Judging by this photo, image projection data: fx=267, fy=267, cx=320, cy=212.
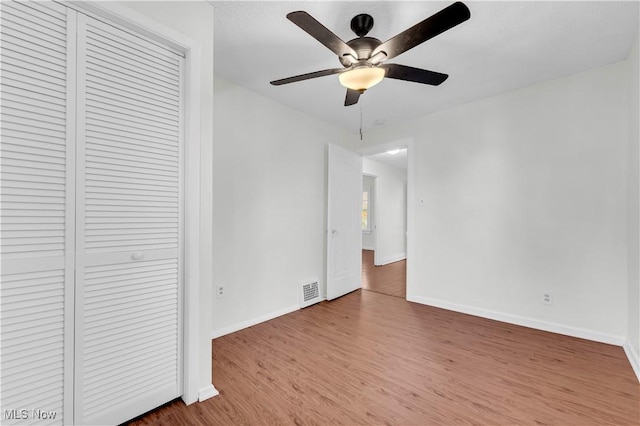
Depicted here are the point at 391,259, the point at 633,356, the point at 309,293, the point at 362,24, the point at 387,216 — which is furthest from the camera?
the point at 391,259

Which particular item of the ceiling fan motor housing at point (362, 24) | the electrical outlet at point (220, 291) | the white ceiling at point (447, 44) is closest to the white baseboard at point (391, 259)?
the white ceiling at point (447, 44)

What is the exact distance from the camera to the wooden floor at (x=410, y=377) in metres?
1.56

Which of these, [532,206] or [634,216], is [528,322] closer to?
[532,206]

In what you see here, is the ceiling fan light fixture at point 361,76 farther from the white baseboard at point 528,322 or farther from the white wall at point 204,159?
the white baseboard at point 528,322

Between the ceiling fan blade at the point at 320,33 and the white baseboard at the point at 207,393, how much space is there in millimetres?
2174

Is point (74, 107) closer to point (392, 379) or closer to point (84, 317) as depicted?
point (84, 317)

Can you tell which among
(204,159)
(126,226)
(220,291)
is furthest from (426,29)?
(220,291)

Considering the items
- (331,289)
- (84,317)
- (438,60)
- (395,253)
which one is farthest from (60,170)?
(395,253)

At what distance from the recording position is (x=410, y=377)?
1.93 meters

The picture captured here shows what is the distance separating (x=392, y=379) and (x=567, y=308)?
202 cm

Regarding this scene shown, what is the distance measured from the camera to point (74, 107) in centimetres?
130

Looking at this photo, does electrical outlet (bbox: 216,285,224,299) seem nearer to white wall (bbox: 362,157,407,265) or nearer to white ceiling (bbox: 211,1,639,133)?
white ceiling (bbox: 211,1,639,133)

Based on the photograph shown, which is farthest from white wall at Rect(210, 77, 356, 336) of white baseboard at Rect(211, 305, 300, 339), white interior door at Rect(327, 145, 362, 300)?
white interior door at Rect(327, 145, 362, 300)

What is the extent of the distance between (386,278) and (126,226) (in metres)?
4.35
